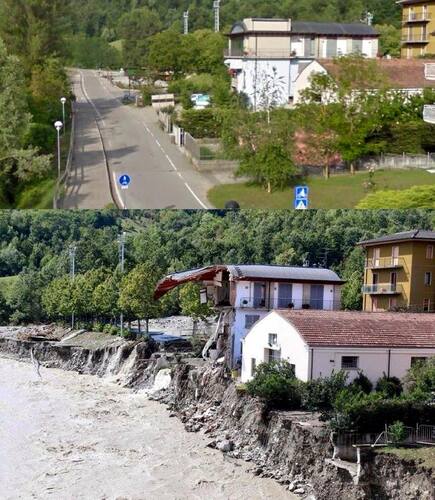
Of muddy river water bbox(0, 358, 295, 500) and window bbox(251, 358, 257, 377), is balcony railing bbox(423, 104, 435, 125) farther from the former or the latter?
muddy river water bbox(0, 358, 295, 500)

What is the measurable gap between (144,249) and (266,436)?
14.2 metres

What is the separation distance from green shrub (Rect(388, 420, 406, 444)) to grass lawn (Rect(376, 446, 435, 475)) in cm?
12

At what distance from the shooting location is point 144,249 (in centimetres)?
2223

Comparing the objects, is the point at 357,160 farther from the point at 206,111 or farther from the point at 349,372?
the point at 349,372

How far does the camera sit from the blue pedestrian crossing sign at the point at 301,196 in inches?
379

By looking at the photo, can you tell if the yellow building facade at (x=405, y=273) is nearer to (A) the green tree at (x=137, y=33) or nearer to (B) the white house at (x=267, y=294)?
(B) the white house at (x=267, y=294)

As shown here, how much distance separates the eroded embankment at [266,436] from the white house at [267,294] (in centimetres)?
53

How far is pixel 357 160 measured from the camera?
9.82m

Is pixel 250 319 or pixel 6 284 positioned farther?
pixel 6 284

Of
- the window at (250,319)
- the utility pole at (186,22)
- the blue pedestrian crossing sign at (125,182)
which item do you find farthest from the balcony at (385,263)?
the blue pedestrian crossing sign at (125,182)

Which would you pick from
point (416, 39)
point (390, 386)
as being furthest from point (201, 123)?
point (390, 386)

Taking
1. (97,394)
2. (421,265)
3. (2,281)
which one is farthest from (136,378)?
(2,281)

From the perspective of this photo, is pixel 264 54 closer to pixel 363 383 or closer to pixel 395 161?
pixel 395 161

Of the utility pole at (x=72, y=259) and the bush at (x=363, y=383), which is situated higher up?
the bush at (x=363, y=383)
